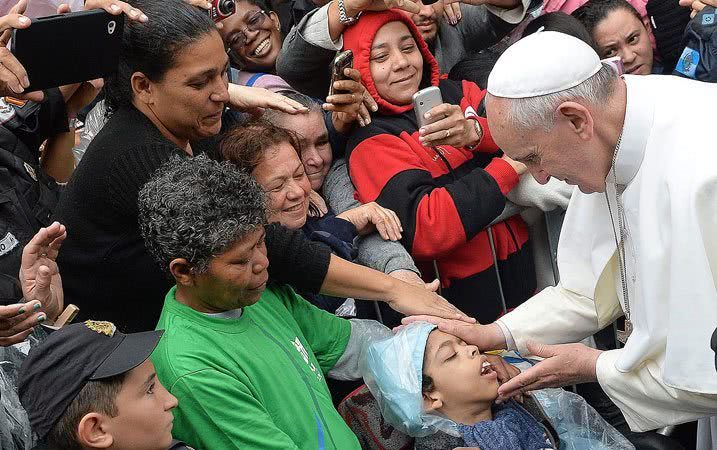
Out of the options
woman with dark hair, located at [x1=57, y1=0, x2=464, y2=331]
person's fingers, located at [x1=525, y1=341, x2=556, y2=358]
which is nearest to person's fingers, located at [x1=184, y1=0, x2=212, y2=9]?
woman with dark hair, located at [x1=57, y1=0, x2=464, y2=331]

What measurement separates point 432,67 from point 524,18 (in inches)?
30.3

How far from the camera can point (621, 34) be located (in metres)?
5.05

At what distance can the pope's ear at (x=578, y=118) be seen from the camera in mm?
3072

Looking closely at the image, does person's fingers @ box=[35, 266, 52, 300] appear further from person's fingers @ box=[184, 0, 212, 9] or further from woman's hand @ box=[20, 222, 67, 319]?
person's fingers @ box=[184, 0, 212, 9]

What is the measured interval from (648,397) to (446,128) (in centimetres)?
129

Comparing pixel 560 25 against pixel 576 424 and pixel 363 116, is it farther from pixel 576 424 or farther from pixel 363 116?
pixel 576 424

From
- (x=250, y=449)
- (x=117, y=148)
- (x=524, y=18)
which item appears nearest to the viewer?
(x=250, y=449)

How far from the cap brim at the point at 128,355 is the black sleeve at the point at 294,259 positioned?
627 millimetres

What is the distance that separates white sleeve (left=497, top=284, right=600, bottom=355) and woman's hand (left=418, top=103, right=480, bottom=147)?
0.69 meters

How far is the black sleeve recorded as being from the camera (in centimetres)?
341

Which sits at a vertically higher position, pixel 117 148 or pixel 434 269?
pixel 117 148

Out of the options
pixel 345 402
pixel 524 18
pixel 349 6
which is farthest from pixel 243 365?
pixel 524 18

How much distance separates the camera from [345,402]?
365 cm

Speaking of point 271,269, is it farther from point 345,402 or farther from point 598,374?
point 598,374
